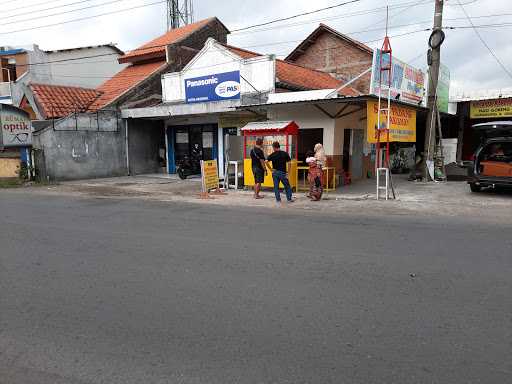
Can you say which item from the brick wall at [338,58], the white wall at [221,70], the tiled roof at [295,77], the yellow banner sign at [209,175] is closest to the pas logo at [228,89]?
the white wall at [221,70]

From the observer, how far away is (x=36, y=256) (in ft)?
19.5

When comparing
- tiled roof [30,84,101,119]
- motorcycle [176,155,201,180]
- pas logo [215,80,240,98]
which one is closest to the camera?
pas logo [215,80,240,98]

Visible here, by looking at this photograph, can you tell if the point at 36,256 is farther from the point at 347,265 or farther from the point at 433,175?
the point at 433,175

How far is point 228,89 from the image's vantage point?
57.5 ft

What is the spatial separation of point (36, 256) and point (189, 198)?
277 inches

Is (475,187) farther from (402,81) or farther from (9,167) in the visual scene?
(9,167)

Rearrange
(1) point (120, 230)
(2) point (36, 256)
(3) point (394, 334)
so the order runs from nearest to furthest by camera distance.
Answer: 1. (3) point (394, 334)
2. (2) point (36, 256)
3. (1) point (120, 230)

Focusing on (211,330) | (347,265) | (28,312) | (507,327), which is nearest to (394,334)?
(507,327)

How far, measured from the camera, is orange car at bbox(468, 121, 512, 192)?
11320mm

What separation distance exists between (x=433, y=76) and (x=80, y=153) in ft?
50.7

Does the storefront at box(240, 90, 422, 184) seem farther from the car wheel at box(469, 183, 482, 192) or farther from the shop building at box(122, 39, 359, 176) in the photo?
the car wheel at box(469, 183, 482, 192)

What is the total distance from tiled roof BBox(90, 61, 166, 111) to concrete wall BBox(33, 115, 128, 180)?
2012mm

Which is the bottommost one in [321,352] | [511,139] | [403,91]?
[321,352]

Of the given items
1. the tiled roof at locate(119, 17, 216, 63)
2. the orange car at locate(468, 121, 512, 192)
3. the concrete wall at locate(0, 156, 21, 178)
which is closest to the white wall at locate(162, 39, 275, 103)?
the tiled roof at locate(119, 17, 216, 63)
